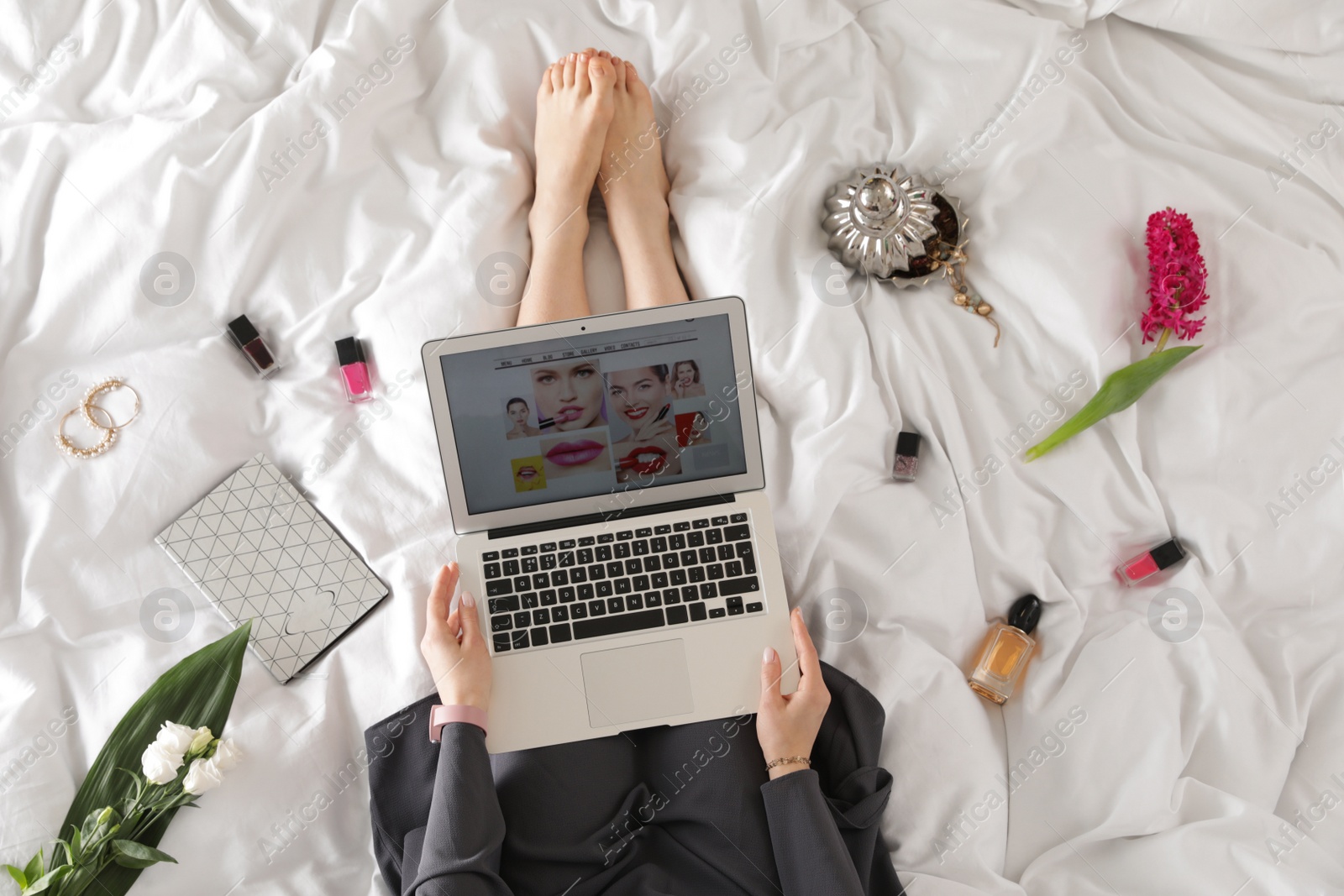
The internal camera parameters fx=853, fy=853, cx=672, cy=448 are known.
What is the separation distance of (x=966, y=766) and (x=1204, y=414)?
1.75 ft

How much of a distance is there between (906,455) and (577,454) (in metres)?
0.42

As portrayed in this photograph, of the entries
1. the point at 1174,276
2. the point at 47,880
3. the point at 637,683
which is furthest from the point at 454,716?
the point at 1174,276

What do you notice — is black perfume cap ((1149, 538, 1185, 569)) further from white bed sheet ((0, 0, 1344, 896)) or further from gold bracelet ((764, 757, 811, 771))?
gold bracelet ((764, 757, 811, 771))

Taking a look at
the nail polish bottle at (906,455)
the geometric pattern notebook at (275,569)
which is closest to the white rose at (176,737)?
the geometric pattern notebook at (275,569)

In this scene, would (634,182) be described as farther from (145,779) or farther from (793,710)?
(145,779)

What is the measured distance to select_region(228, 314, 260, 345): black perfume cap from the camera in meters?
1.10

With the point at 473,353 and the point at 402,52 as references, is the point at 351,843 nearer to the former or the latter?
the point at 473,353

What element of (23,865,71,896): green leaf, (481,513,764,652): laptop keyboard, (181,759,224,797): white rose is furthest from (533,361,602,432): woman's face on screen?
(23,865,71,896): green leaf

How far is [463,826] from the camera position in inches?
32.8

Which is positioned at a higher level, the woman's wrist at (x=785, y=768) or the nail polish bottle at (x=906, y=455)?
the nail polish bottle at (x=906, y=455)

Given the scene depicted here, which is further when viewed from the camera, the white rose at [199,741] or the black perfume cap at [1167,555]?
the black perfume cap at [1167,555]

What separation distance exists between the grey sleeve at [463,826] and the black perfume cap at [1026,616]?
65 cm

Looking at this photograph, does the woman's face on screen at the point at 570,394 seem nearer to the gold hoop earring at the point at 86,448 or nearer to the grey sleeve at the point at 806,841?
the grey sleeve at the point at 806,841

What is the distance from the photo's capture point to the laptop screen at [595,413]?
36.5 inches
